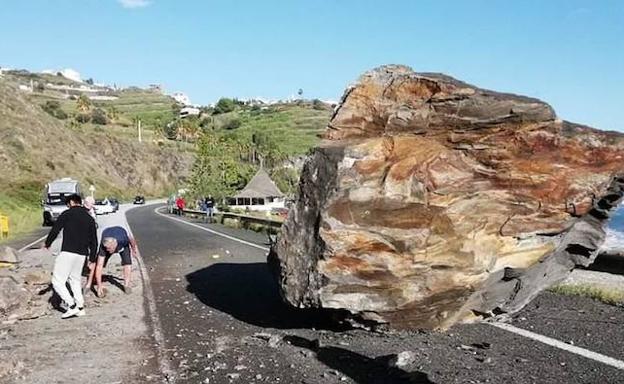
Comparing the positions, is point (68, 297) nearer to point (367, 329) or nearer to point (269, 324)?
point (269, 324)

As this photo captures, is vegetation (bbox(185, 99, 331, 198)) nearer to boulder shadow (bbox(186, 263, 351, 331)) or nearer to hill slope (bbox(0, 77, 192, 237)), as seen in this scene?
hill slope (bbox(0, 77, 192, 237))

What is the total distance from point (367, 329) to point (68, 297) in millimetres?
4537

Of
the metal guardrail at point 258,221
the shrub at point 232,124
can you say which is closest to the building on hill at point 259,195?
the metal guardrail at point 258,221

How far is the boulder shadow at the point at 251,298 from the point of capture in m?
8.63

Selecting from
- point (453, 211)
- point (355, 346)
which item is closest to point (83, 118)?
point (453, 211)

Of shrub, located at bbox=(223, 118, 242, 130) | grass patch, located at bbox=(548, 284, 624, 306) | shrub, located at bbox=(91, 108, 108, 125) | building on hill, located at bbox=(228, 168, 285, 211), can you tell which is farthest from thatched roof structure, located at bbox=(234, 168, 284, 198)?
grass patch, located at bbox=(548, 284, 624, 306)

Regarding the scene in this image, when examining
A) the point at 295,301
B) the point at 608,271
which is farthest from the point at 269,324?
the point at 608,271

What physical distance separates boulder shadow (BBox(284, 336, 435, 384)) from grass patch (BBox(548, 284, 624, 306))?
4486 mm

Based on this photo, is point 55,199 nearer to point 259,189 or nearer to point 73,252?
point 73,252

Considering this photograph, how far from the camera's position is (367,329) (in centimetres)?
795

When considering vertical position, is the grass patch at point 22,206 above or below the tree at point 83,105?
below

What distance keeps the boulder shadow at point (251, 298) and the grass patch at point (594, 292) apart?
409 cm

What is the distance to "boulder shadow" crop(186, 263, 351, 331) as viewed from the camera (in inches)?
340

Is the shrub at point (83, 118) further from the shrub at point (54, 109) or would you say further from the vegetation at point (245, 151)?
the vegetation at point (245, 151)
